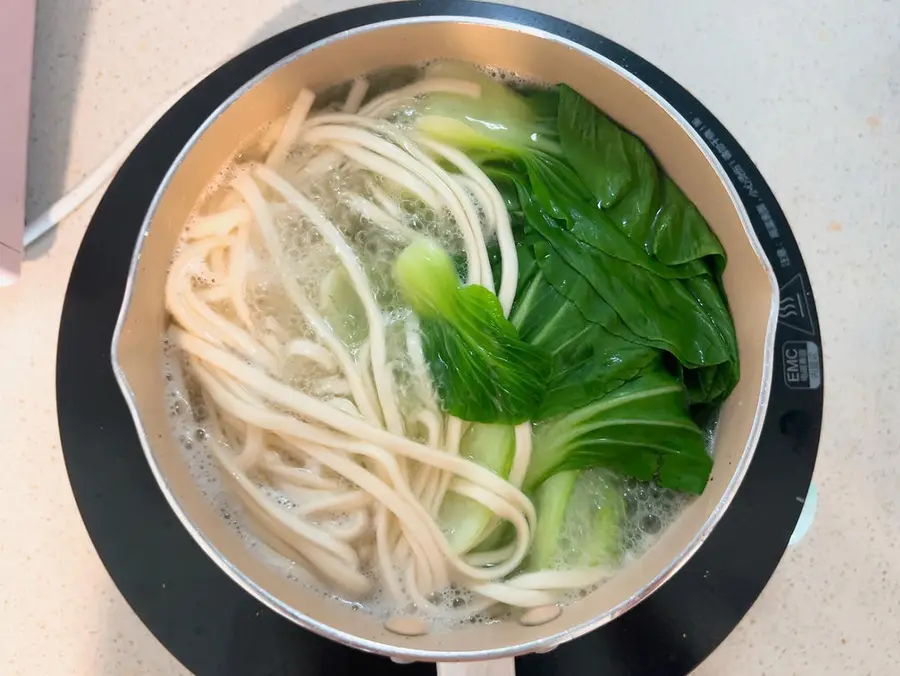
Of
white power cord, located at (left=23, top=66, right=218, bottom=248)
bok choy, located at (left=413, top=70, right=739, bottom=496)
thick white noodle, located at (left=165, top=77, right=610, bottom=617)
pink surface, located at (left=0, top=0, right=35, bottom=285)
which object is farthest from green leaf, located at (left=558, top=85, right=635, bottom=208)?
pink surface, located at (left=0, top=0, right=35, bottom=285)

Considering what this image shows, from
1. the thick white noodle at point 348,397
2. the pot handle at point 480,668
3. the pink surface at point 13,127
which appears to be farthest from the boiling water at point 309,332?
the pink surface at point 13,127

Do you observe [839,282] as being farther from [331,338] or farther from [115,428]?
[115,428]

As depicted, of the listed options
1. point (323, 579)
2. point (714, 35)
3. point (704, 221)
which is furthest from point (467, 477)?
point (714, 35)

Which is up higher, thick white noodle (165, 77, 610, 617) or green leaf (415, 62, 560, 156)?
green leaf (415, 62, 560, 156)

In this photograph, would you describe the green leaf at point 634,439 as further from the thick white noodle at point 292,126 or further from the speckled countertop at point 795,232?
the thick white noodle at point 292,126

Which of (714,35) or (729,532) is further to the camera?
(714,35)

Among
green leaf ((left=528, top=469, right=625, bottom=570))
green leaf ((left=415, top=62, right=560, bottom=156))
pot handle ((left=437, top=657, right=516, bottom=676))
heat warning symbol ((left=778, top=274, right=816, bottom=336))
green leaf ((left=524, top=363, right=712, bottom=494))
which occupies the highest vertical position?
green leaf ((left=415, top=62, right=560, bottom=156))

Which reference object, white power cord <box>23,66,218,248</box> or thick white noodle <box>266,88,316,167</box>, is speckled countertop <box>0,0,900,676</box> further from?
thick white noodle <box>266,88,316,167</box>
